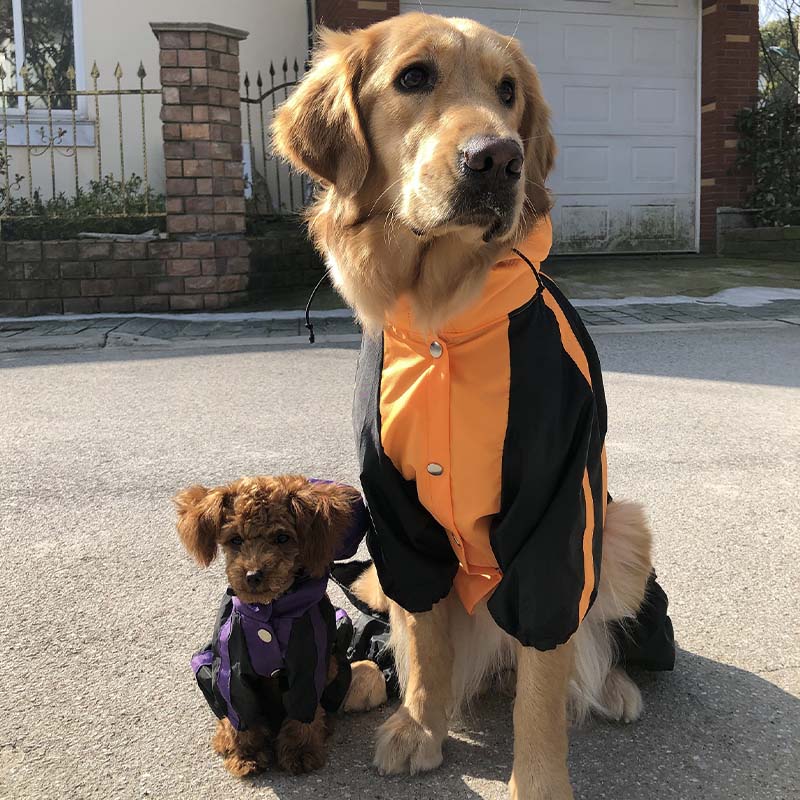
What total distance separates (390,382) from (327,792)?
0.96 metres

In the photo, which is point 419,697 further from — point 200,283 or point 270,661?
point 200,283

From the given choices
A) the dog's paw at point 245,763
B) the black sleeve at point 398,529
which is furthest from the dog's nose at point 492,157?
the dog's paw at point 245,763

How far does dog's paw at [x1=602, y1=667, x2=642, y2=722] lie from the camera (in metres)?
2.21

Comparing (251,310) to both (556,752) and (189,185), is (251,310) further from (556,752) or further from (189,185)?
(556,752)

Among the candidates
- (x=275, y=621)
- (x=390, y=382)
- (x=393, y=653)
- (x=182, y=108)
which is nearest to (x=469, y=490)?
→ (x=390, y=382)

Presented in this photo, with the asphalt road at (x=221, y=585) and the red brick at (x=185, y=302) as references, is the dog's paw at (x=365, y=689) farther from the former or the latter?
the red brick at (x=185, y=302)

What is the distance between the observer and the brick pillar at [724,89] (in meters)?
12.3

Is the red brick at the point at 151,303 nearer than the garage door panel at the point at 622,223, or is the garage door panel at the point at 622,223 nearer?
the red brick at the point at 151,303

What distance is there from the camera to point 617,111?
12.4 m

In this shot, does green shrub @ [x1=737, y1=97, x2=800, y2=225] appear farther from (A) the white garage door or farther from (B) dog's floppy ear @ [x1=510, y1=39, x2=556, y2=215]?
(B) dog's floppy ear @ [x1=510, y1=39, x2=556, y2=215]

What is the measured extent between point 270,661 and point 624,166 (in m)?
11.9

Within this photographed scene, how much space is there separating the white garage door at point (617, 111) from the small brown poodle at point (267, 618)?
10894 mm

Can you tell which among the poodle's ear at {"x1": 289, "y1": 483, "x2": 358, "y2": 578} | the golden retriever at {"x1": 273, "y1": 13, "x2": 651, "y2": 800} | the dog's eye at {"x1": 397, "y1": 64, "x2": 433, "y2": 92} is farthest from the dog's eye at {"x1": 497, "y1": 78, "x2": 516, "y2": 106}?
the poodle's ear at {"x1": 289, "y1": 483, "x2": 358, "y2": 578}

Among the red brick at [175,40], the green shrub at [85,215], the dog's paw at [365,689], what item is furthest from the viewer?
the green shrub at [85,215]
